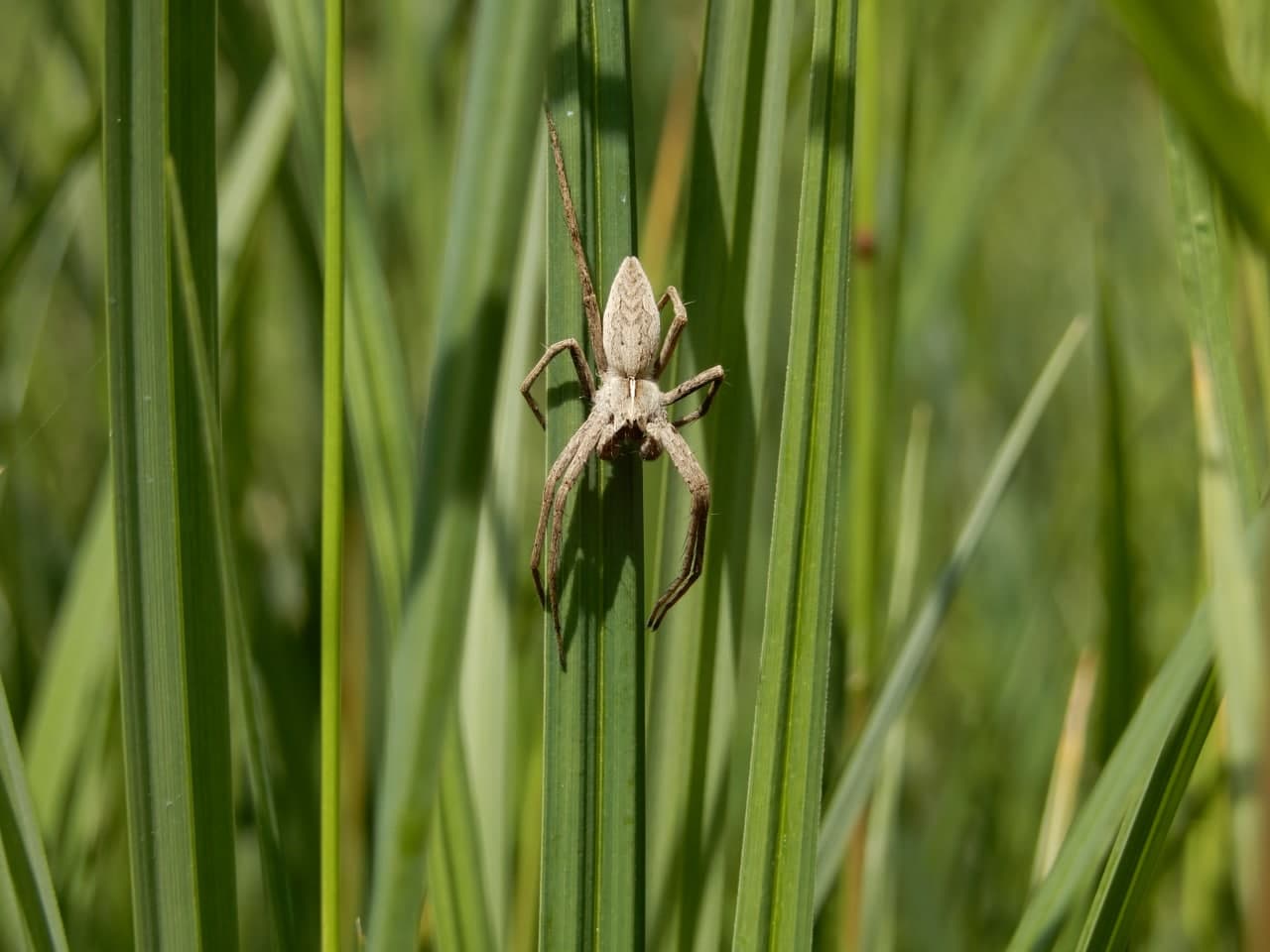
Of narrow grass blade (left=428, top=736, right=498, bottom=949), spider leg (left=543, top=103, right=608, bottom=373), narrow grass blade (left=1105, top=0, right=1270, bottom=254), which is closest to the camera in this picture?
narrow grass blade (left=1105, top=0, right=1270, bottom=254)

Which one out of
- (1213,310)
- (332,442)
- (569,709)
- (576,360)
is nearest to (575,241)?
(576,360)

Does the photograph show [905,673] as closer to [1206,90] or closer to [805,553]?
[805,553]

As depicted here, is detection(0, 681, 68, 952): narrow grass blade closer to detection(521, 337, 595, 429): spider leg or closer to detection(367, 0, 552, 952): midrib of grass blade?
detection(367, 0, 552, 952): midrib of grass blade

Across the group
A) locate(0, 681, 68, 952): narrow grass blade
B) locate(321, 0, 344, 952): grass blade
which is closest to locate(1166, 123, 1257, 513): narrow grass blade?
locate(321, 0, 344, 952): grass blade

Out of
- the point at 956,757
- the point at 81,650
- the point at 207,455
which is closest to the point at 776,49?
the point at 207,455

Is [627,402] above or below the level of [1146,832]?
above

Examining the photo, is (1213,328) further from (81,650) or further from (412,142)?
(81,650)

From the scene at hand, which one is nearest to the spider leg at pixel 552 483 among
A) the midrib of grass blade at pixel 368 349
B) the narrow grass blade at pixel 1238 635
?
the midrib of grass blade at pixel 368 349
